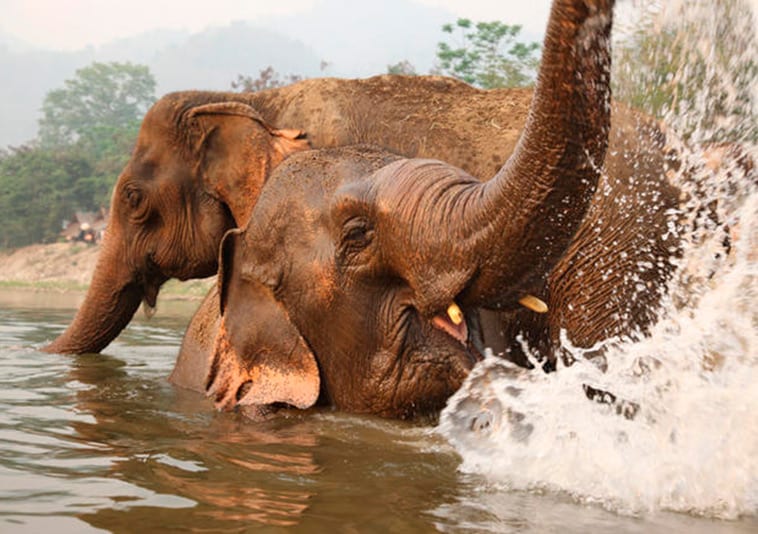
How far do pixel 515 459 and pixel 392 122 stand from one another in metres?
2.51

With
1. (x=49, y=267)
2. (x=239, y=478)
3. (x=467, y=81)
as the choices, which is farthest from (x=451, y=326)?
(x=49, y=267)

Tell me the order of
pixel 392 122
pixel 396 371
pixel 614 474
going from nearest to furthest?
1. pixel 614 474
2. pixel 396 371
3. pixel 392 122

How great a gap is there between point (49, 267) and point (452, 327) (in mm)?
36849

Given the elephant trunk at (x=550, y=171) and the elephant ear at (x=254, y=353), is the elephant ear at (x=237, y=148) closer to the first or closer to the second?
the elephant ear at (x=254, y=353)

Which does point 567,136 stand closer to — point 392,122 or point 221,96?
point 392,122

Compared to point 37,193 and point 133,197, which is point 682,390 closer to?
point 133,197

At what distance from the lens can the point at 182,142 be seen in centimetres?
636

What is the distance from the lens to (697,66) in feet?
14.6

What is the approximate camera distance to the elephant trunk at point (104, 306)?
7336mm

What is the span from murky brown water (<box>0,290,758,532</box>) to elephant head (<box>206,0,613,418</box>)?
0.75 ft

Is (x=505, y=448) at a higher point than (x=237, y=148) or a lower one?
lower

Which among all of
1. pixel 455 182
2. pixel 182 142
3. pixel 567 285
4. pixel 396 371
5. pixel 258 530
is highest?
pixel 182 142

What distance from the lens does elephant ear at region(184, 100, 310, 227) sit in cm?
584

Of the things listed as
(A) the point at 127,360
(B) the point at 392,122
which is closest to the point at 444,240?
(B) the point at 392,122
